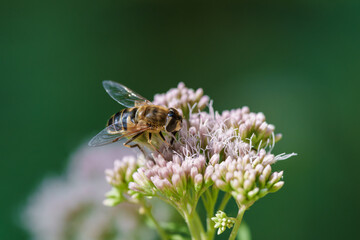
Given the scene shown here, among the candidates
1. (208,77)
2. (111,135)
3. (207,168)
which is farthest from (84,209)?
(208,77)

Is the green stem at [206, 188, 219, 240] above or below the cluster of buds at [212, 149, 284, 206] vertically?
below

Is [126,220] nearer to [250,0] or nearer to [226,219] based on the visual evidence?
[226,219]

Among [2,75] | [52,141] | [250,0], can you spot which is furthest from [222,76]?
[2,75]

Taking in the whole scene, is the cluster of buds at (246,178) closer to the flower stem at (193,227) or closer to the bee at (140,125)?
the flower stem at (193,227)

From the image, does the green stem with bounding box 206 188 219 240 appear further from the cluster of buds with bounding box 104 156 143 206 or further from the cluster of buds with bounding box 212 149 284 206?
the cluster of buds with bounding box 104 156 143 206

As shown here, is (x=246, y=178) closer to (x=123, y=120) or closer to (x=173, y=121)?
(x=173, y=121)

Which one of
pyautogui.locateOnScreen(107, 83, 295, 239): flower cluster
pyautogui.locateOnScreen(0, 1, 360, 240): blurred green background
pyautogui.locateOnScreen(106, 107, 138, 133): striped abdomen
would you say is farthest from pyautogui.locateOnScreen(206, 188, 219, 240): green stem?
pyautogui.locateOnScreen(0, 1, 360, 240): blurred green background
